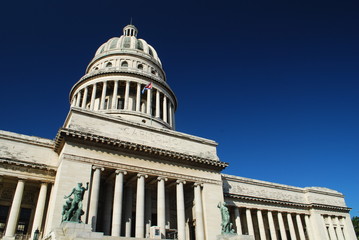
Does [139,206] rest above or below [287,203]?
below

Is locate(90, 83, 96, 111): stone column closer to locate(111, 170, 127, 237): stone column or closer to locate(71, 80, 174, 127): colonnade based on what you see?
locate(71, 80, 174, 127): colonnade

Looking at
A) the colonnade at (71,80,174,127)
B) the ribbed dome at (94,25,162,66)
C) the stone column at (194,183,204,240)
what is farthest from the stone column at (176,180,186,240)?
the ribbed dome at (94,25,162,66)

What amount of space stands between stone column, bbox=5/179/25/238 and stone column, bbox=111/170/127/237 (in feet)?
23.7

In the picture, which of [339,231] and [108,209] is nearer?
[108,209]

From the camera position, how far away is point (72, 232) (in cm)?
1766

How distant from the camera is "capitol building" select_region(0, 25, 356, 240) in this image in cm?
2331

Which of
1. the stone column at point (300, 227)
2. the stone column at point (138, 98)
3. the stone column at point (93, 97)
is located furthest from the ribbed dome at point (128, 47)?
the stone column at point (300, 227)

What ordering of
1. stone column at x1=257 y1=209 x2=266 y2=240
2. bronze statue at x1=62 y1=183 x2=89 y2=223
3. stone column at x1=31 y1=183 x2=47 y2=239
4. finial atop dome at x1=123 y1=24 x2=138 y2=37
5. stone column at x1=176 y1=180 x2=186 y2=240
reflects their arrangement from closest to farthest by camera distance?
bronze statue at x1=62 y1=183 x2=89 y2=223 < stone column at x1=31 y1=183 x2=47 y2=239 < stone column at x1=176 y1=180 x2=186 y2=240 < stone column at x1=257 y1=209 x2=266 y2=240 < finial atop dome at x1=123 y1=24 x2=138 y2=37

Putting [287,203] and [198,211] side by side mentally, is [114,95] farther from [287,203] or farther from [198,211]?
[287,203]

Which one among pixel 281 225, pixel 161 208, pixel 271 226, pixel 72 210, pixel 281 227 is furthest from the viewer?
pixel 281 225

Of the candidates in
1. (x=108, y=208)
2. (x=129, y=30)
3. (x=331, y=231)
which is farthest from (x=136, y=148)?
(x=129, y=30)

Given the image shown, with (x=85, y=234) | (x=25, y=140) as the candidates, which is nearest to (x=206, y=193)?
(x=85, y=234)

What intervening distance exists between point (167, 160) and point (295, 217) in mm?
24178

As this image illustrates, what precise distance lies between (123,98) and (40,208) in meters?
22.2
